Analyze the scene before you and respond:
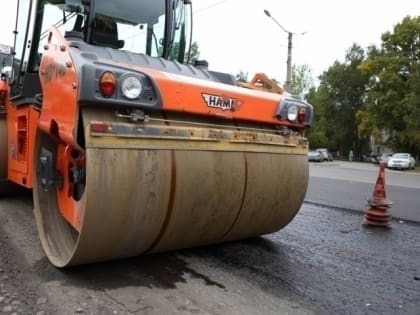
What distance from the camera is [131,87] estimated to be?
356 cm

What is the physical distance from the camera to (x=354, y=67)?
62.0m

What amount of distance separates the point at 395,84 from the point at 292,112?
154 feet

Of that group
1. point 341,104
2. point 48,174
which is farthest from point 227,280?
point 341,104

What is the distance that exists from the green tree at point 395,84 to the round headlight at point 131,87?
44985mm

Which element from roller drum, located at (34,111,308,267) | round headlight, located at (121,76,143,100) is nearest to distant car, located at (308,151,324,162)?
roller drum, located at (34,111,308,267)

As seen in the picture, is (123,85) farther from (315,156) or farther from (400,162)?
(315,156)

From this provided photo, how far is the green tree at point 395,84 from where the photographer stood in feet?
153

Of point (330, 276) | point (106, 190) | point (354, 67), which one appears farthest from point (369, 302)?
point (354, 67)

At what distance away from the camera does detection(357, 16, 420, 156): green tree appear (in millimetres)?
46781

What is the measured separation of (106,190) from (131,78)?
82cm

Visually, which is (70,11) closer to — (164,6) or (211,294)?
(164,6)

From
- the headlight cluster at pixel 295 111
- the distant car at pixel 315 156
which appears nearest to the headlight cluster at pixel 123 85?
the headlight cluster at pixel 295 111

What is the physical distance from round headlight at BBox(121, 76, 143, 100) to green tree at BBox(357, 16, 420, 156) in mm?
44985

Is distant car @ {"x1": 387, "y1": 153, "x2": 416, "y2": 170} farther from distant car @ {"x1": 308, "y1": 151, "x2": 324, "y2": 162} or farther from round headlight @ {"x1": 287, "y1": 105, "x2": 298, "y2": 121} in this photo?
round headlight @ {"x1": 287, "y1": 105, "x2": 298, "y2": 121}
